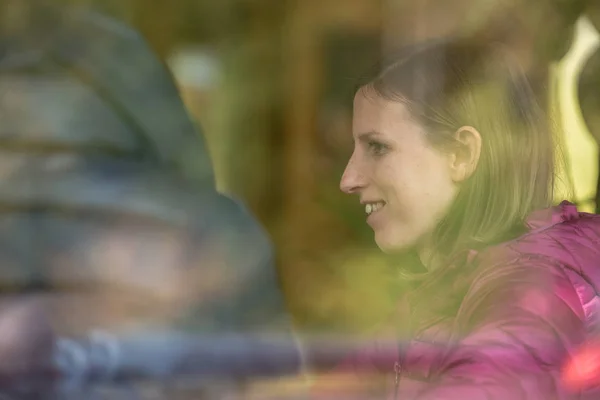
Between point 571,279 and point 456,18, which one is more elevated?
point 456,18

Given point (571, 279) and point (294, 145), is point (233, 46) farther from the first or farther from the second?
point (571, 279)

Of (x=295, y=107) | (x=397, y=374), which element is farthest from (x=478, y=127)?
(x=397, y=374)

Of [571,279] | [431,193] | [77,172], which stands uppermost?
[77,172]

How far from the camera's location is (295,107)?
43.2 inches

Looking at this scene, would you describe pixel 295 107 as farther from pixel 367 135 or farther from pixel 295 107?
pixel 367 135

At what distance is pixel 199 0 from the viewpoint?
3.61ft

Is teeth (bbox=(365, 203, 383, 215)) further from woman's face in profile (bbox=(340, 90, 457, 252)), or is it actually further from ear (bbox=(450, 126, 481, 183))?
ear (bbox=(450, 126, 481, 183))

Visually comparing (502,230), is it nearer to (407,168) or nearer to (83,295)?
(407,168)

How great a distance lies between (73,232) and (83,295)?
9 centimetres

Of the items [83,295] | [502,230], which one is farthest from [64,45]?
[502,230]

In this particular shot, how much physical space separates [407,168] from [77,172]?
47 cm

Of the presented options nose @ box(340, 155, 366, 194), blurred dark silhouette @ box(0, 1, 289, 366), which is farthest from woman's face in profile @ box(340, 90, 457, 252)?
blurred dark silhouette @ box(0, 1, 289, 366)

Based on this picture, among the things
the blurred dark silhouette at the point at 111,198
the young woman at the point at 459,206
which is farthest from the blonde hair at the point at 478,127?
the blurred dark silhouette at the point at 111,198

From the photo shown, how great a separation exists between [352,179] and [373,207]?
2.0 inches
